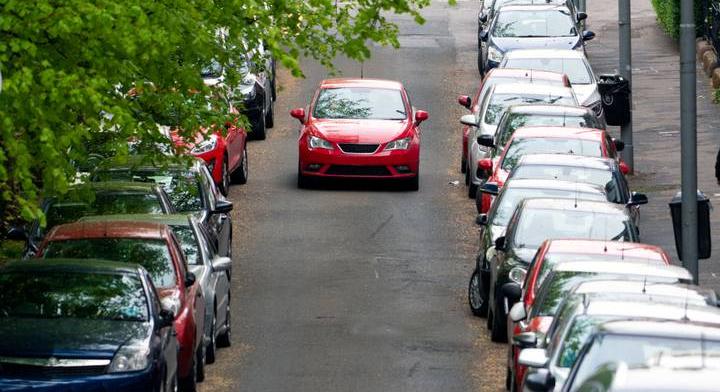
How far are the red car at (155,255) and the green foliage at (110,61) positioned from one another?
56 centimetres

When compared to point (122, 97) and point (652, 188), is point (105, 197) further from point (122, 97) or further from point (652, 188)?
point (652, 188)

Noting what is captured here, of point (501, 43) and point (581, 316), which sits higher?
point (581, 316)

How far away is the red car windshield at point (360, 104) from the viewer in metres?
30.3

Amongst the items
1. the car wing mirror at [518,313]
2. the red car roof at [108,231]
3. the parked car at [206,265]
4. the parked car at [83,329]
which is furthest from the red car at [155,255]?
the car wing mirror at [518,313]

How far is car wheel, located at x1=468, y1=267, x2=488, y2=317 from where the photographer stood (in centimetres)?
2088

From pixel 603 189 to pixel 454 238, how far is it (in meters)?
4.08

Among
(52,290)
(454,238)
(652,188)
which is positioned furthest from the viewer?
(652,188)

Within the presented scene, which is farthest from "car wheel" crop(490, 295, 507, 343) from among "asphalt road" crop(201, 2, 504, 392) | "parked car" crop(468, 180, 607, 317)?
"parked car" crop(468, 180, 607, 317)

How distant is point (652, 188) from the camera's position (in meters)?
29.9

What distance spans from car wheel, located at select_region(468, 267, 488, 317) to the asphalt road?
0.19 meters

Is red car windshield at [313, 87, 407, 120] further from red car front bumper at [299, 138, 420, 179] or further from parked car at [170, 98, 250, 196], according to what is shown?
parked car at [170, 98, 250, 196]

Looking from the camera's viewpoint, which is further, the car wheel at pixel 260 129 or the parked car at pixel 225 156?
the car wheel at pixel 260 129

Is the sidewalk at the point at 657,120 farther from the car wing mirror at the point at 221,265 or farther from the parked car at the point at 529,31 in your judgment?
the car wing mirror at the point at 221,265

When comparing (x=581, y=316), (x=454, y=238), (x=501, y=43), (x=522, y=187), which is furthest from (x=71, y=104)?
(x=501, y=43)
